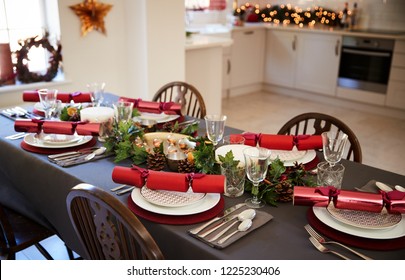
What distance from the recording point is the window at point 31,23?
2.92 meters

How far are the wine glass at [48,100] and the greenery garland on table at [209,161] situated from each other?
43 centimetres

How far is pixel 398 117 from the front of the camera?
188 inches

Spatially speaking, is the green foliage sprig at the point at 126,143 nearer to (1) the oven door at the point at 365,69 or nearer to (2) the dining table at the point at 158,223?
(2) the dining table at the point at 158,223

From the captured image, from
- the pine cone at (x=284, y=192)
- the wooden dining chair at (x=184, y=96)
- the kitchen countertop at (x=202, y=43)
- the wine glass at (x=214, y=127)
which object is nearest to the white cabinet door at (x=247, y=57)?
the kitchen countertop at (x=202, y=43)

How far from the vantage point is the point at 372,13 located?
5211 mm

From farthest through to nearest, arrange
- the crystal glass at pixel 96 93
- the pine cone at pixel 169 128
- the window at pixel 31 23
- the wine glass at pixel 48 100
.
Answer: the window at pixel 31 23 → the crystal glass at pixel 96 93 → the wine glass at pixel 48 100 → the pine cone at pixel 169 128

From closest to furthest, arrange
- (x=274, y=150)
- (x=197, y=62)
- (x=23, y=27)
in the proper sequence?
(x=274, y=150) → (x=23, y=27) → (x=197, y=62)

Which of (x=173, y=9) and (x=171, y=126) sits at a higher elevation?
(x=173, y=9)

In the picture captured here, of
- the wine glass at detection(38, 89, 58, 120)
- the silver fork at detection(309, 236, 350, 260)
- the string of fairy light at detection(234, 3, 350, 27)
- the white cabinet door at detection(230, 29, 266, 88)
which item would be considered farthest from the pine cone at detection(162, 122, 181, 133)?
the string of fairy light at detection(234, 3, 350, 27)

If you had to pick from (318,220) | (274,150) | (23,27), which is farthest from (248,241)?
(23,27)

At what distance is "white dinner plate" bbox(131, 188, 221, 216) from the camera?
1.24 m

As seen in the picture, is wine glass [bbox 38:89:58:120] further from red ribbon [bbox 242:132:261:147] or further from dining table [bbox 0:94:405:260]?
red ribbon [bbox 242:132:261:147]

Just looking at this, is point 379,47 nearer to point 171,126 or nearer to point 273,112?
point 273,112

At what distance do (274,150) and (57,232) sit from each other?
0.90 meters
